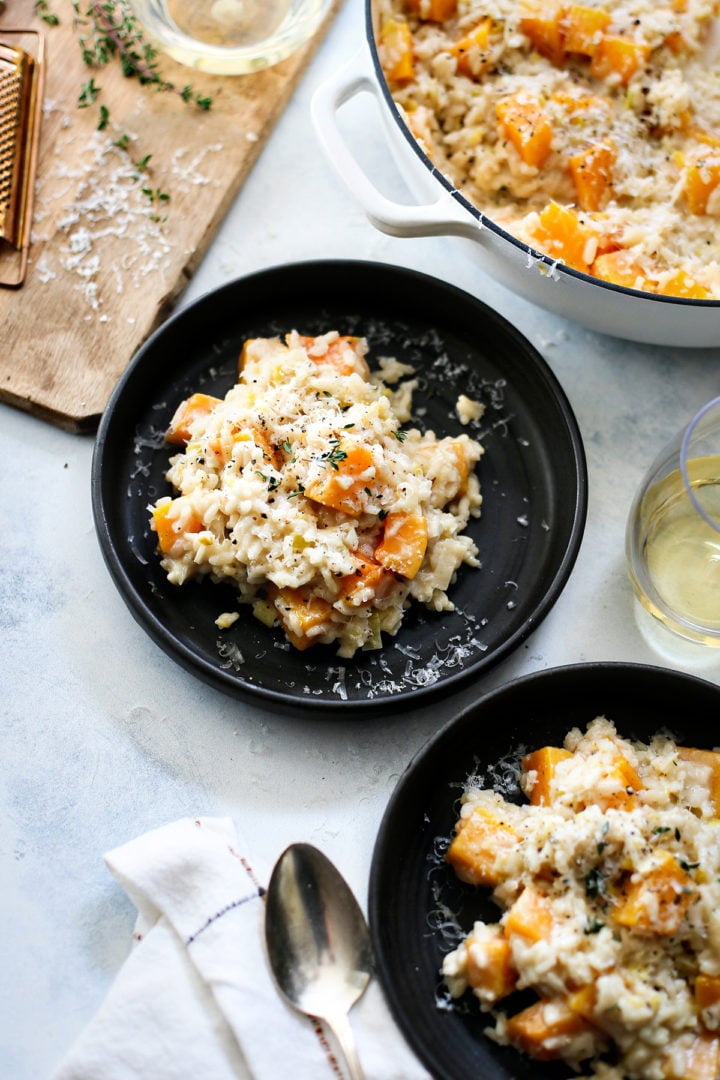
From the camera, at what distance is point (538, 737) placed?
2176 millimetres

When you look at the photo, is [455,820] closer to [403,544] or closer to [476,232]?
[403,544]

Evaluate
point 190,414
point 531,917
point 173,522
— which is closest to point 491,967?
point 531,917

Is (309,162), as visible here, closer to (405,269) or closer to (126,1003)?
(405,269)

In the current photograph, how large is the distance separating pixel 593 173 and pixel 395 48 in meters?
0.57

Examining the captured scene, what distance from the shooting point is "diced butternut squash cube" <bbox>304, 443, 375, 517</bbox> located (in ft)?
7.02

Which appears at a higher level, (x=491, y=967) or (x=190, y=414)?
(x=190, y=414)

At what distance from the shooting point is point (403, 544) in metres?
2.20

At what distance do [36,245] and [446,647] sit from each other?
143cm

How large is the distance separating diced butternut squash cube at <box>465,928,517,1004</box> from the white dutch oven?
1.33 metres

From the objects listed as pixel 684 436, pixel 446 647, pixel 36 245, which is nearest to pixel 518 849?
pixel 446 647

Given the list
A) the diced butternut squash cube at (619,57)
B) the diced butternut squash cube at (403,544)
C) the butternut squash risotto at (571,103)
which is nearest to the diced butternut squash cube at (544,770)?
the diced butternut squash cube at (403,544)

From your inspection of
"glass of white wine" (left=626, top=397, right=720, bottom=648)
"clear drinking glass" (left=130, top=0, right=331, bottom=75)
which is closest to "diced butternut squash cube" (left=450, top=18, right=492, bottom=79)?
"clear drinking glass" (left=130, top=0, right=331, bottom=75)

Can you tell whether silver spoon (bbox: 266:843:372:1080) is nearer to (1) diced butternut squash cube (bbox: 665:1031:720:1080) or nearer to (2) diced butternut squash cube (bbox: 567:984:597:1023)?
(2) diced butternut squash cube (bbox: 567:984:597:1023)

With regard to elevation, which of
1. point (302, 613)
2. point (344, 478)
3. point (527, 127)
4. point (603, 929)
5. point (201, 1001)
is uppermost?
point (527, 127)
